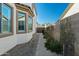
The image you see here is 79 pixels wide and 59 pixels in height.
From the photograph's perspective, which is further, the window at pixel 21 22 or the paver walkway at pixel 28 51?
the window at pixel 21 22

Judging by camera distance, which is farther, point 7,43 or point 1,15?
point 7,43

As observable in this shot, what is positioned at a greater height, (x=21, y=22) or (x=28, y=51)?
(x=21, y=22)

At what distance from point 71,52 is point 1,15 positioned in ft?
9.16

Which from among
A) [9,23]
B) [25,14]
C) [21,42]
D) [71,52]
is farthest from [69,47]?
[25,14]

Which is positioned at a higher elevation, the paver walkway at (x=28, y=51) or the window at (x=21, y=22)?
the window at (x=21, y=22)

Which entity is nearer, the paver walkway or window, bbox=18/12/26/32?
the paver walkway

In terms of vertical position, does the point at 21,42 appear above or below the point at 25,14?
below

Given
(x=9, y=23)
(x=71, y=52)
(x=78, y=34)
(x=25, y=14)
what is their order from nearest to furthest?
(x=78, y=34) → (x=71, y=52) → (x=9, y=23) → (x=25, y=14)

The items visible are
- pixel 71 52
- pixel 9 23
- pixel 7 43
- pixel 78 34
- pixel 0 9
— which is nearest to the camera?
pixel 78 34

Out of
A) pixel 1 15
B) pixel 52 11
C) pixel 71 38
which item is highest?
pixel 52 11

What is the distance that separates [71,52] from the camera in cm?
452

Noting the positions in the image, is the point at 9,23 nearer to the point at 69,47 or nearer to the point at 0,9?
the point at 0,9

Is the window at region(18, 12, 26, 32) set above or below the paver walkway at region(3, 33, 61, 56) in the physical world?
above

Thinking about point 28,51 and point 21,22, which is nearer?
point 28,51
